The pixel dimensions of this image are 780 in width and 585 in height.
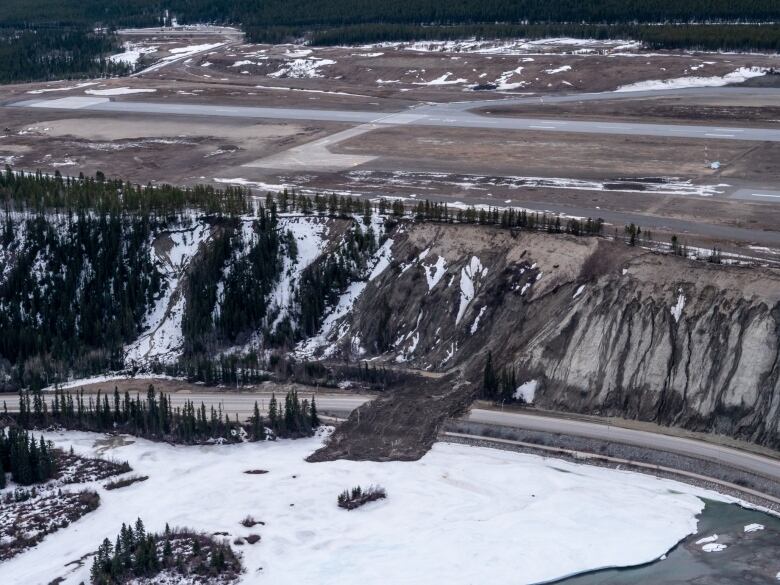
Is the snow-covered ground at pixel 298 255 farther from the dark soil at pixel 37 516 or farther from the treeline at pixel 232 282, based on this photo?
the dark soil at pixel 37 516

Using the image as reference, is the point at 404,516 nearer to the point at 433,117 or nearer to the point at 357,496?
the point at 357,496

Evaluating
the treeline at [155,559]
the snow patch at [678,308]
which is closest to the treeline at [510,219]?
the snow patch at [678,308]

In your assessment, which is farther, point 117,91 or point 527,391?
point 117,91

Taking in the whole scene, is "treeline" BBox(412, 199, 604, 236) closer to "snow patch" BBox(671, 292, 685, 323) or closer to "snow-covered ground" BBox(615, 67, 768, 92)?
"snow patch" BBox(671, 292, 685, 323)

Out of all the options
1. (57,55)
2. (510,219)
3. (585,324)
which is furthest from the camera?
(57,55)

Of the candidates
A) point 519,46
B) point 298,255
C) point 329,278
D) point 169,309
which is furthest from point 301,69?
point 329,278

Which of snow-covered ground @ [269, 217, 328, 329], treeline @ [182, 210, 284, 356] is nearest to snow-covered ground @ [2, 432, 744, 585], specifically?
treeline @ [182, 210, 284, 356]
